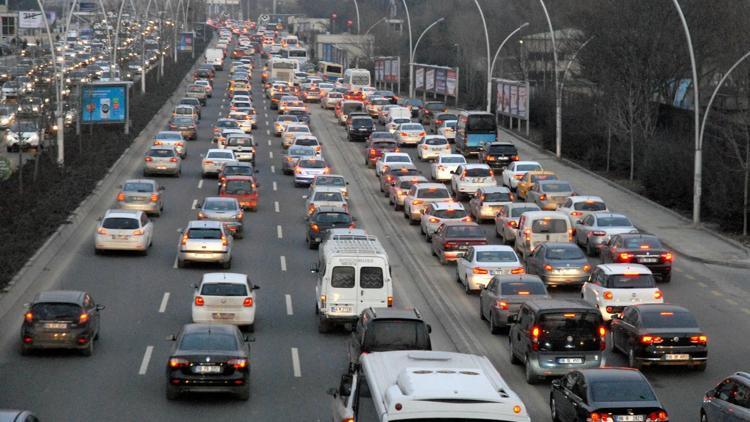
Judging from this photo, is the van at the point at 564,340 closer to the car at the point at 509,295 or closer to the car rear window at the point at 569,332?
the car rear window at the point at 569,332

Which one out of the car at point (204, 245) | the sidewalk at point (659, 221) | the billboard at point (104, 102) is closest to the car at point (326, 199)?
the car at point (204, 245)

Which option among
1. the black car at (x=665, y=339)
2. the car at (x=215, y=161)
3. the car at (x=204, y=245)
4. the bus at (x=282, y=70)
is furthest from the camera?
the bus at (x=282, y=70)

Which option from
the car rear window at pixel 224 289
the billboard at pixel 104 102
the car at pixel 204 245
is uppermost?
the billboard at pixel 104 102

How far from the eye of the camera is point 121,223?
40000mm

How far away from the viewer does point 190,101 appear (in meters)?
87.8

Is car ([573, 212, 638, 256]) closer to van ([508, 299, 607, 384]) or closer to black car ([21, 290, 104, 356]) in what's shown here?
van ([508, 299, 607, 384])

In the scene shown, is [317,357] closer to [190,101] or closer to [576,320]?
[576,320]

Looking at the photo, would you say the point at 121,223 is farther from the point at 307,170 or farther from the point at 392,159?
the point at 392,159

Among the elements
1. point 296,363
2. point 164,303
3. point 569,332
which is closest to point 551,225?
point 164,303

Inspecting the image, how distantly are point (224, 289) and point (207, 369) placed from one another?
677 centimetres

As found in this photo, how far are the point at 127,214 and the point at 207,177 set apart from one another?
733 inches

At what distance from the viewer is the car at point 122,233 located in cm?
3962

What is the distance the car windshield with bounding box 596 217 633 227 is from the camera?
A: 1636 inches

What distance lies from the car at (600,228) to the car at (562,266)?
4.60m
